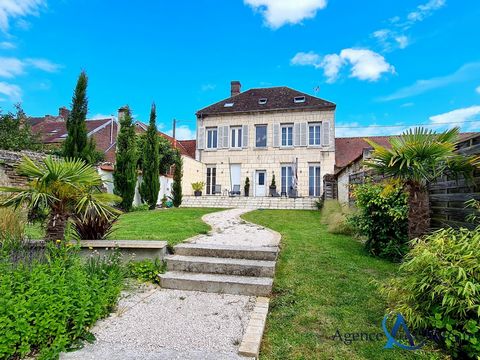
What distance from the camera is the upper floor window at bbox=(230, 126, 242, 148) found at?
2192cm

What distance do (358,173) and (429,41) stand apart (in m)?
5.96

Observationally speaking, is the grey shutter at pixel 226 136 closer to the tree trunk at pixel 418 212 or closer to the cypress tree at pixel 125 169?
the cypress tree at pixel 125 169

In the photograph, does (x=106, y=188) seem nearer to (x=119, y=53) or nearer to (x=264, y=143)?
(x=119, y=53)

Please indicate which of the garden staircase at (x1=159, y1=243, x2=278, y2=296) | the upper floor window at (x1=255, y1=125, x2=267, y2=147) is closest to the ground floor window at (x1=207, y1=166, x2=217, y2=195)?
the upper floor window at (x1=255, y1=125, x2=267, y2=147)

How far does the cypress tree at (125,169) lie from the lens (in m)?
12.3

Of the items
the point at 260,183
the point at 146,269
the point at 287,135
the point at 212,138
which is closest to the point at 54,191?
the point at 146,269

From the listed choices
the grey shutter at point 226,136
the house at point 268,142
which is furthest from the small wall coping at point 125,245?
the grey shutter at point 226,136

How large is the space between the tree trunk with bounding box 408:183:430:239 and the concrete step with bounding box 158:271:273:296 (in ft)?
7.25

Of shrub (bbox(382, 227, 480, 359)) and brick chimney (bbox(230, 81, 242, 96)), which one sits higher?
brick chimney (bbox(230, 81, 242, 96))

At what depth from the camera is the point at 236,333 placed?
98.6 inches

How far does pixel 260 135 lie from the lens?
21656 mm

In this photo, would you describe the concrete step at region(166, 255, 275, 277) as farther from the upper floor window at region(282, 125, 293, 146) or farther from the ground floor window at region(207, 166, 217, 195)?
the ground floor window at region(207, 166, 217, 195)

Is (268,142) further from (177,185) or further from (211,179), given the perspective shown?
(177,185)

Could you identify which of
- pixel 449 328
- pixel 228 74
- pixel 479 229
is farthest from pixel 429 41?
pixel 228 74
